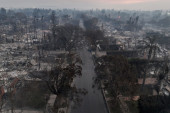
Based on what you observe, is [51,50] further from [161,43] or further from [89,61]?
[161,43]

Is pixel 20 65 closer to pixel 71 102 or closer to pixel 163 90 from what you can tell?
pixel 71 102

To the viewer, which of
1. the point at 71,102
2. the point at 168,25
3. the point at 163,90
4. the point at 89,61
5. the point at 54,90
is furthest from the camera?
the point at 168,25

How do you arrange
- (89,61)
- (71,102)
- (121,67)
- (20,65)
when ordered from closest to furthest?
(121,67) < (71,102) < (20,65) < (89,61)

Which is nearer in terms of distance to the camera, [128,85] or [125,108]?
[128,85]

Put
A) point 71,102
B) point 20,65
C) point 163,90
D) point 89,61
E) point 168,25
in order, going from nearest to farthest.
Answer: point 71,102 < point 163,90 < point 20,65 < point 89,61 < point 168,25

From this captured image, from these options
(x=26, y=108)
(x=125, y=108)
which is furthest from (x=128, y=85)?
(x=26, y=108)

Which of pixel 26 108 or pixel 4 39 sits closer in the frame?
pixel 26 108

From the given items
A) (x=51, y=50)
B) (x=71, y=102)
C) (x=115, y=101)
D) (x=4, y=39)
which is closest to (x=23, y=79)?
(x=71, y=102)

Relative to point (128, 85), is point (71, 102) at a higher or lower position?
lower

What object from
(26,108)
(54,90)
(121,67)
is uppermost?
(121,67)
